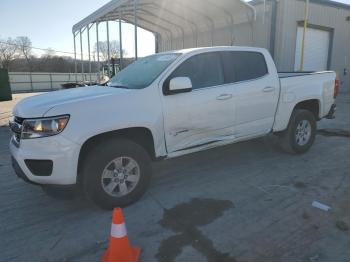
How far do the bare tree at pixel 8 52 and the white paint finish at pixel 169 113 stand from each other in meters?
54.6

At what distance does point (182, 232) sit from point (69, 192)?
1330mm

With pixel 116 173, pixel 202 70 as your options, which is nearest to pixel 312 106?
pixel 202 70

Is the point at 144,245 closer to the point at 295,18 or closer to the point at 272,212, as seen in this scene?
the point at 272,212

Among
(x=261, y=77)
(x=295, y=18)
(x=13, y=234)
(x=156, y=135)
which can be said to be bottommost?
(x=13, y=234)

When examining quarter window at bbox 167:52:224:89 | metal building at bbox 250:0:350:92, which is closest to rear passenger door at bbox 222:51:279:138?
quarter window at bbox 167:52:224:89

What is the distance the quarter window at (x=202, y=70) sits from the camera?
4148 millimetres

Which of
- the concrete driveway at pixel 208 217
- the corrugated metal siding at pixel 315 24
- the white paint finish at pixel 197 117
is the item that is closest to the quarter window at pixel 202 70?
the white paint finish at pixel 197 117

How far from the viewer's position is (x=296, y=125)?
5484mm

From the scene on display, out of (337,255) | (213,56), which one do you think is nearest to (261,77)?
(213,56)

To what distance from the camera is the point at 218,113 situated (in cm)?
431

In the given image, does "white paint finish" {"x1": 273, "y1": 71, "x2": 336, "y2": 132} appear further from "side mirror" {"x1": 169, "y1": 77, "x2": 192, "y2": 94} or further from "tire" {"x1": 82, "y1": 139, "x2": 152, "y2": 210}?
"tire" {"x1": 82, "y1": 139, "x2": 152, "y2": 210}

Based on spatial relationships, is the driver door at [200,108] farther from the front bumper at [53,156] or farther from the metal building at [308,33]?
the metal building at [308,33]

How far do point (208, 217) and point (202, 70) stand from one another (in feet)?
6.72

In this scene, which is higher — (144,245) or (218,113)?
(218,113)
